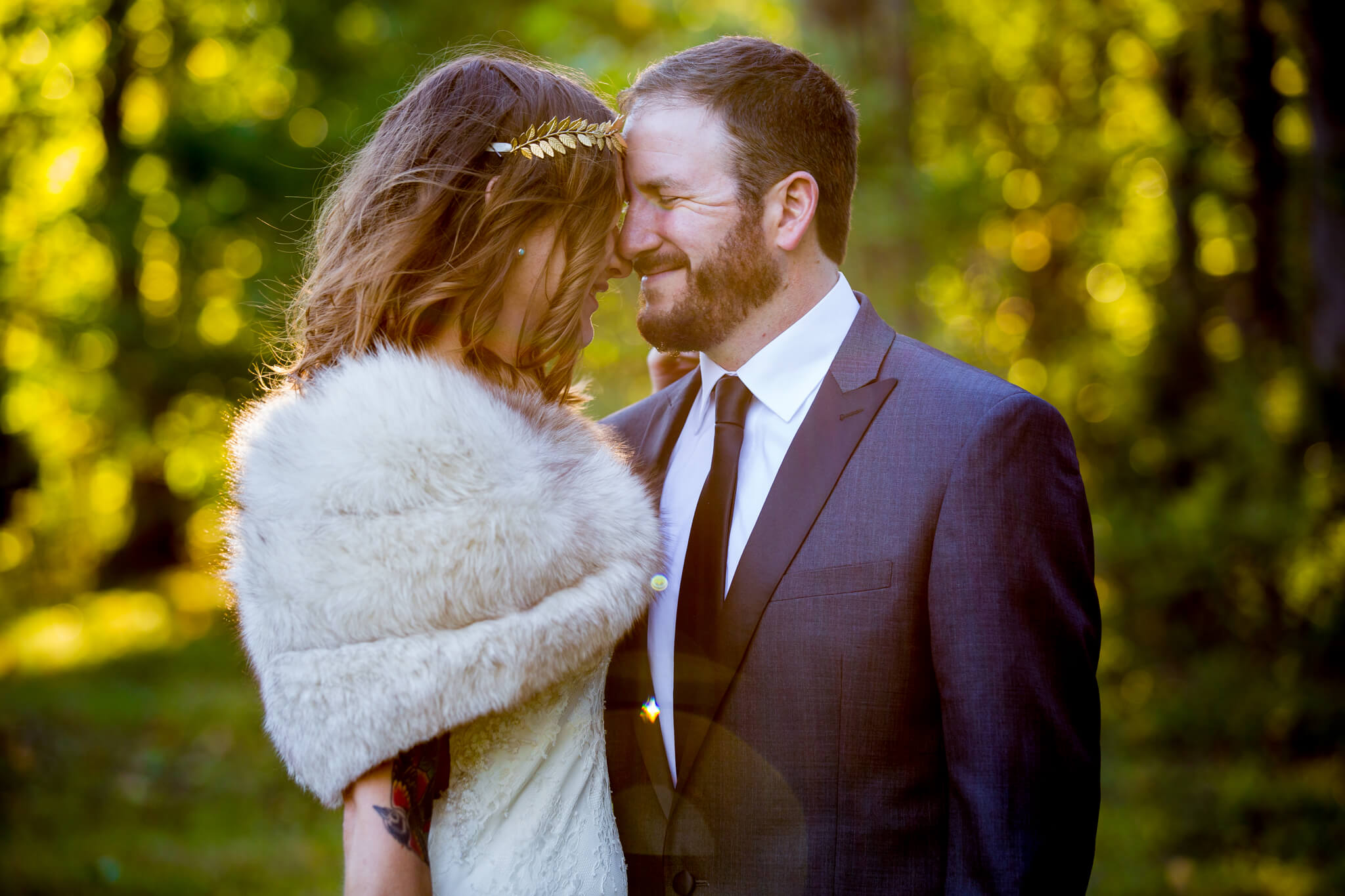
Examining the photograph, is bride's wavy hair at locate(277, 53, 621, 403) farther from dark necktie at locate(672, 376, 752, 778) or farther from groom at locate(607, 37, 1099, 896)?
groom at locate(607, 37, 1099, 896)

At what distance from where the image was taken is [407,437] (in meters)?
1.74

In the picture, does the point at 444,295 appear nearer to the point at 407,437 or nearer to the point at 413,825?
the point at 407,437

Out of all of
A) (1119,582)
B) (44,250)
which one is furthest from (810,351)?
(44,250)

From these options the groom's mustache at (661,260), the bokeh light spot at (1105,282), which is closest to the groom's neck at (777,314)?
the groom's mustache at (661,260)

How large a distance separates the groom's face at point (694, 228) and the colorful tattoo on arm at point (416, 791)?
1235 millimetres

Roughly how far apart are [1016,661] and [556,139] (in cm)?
147

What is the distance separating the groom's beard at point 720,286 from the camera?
2.52 metres

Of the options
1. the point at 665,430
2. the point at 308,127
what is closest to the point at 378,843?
the point at 665,430

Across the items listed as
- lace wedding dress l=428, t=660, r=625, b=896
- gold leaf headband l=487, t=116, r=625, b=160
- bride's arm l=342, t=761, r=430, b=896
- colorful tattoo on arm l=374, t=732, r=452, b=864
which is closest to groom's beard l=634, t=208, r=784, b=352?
gold leaf headband l=487, t=116, r=625, b=160

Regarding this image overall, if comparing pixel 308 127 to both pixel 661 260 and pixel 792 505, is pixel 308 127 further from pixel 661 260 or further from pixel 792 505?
pixel 792 505

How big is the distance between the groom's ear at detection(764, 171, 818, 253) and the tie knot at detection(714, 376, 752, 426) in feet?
1.29

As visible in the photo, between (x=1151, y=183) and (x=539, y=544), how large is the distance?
52.5 feet

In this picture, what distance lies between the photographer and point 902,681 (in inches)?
82.6

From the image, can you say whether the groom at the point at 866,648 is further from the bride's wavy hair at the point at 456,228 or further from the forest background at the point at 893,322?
the forest background at the point at 893,322
